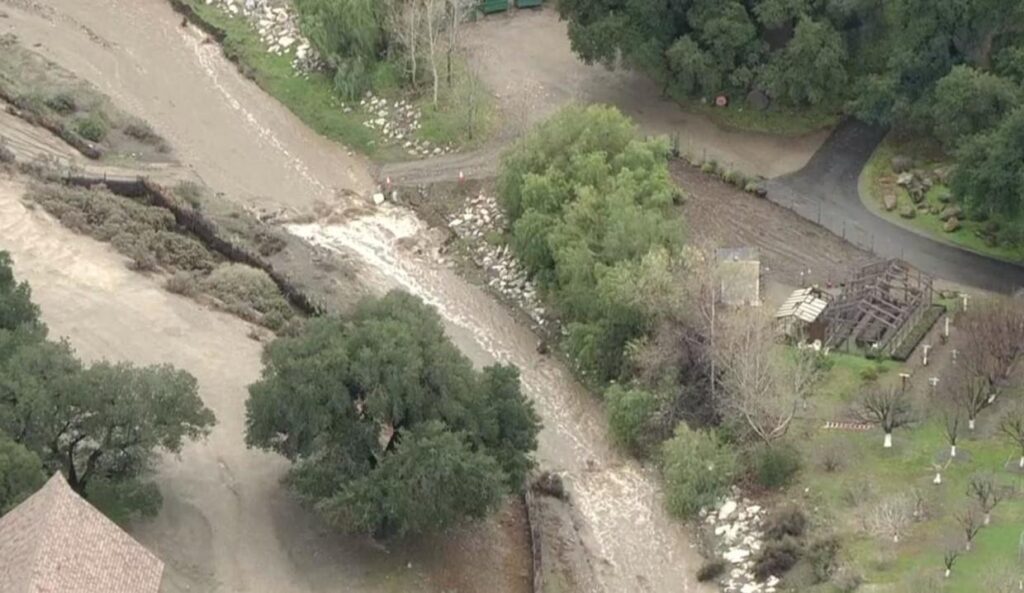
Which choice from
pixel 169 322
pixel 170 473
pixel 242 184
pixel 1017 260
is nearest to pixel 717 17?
pixel 1017 260

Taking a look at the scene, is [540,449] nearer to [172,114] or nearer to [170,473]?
[170,473]

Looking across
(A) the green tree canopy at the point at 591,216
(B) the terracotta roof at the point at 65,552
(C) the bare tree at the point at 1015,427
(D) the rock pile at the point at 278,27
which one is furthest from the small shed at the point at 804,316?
(D) the rock pile at the point at 278,27

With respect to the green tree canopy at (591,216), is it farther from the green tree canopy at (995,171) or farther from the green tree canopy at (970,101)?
the green tree canopy at (970,101)

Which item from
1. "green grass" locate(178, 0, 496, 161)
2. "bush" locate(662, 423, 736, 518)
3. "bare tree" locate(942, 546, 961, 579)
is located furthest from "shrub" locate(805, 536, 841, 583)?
"green grass" locate(178, 0, 496, 161)

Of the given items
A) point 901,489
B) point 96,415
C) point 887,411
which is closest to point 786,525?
point 901,489

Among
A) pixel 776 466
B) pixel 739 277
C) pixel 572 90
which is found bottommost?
pixel 776 466

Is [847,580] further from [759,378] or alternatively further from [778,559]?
[759,378]
